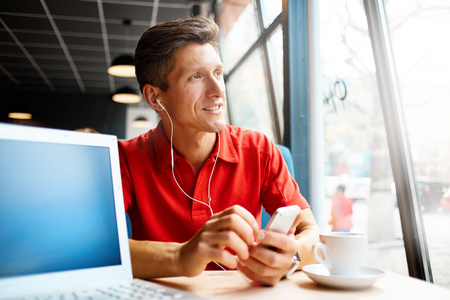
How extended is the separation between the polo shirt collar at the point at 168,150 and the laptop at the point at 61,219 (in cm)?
54

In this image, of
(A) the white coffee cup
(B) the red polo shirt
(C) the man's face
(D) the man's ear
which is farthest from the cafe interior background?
(A) the white coffee cup

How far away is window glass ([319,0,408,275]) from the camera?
2.97 m

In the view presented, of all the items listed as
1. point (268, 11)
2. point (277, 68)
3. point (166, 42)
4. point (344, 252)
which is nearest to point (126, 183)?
point (166, 42)

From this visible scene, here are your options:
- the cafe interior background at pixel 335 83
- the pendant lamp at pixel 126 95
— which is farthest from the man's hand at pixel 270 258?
the pendant lamp at pixel 126 95

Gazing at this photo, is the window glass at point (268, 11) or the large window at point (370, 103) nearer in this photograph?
the large window at point (370, 103)

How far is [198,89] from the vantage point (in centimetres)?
145

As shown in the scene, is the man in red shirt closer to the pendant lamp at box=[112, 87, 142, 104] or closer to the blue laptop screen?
the blue laptop screen

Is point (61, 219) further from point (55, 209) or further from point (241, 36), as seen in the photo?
point (241, 36)

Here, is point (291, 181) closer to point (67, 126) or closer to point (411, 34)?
point (411, 34)

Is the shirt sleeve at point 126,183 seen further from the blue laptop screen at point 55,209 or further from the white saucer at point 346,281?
the white saucer at point 346,281

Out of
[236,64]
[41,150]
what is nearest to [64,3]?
[236,64]

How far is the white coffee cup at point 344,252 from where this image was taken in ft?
2.89

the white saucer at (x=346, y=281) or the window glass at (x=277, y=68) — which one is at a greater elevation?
the window glass at (x=277, y=68)

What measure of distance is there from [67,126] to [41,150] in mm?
10387
